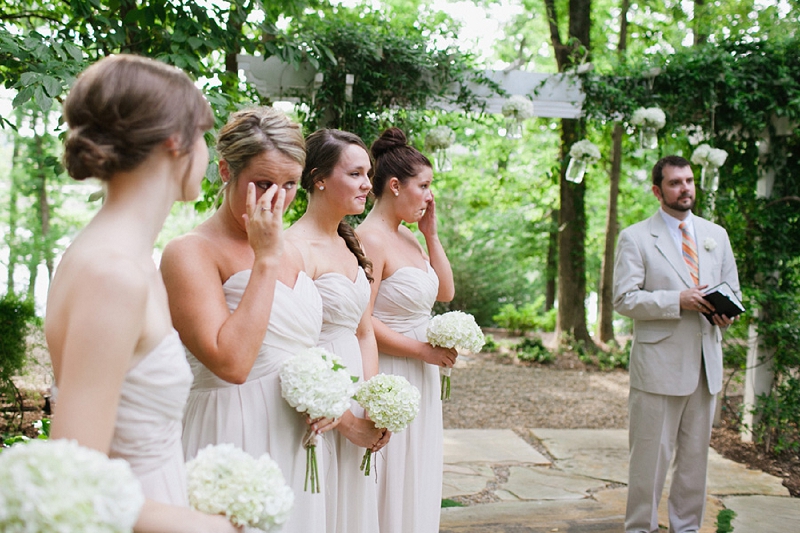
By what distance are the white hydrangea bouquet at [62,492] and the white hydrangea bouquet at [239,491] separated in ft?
0.98

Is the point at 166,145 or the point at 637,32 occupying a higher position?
the point at 637,32

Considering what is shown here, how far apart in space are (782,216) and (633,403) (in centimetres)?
265

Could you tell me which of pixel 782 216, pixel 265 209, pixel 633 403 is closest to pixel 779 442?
pixel 782 216

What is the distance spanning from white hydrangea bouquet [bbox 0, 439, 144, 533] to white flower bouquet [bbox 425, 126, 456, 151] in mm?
4537

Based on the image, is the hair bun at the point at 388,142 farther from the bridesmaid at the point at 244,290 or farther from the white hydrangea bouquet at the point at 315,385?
the white hydrangea bouquet at the point at 315,385

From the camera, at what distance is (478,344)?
342 cm

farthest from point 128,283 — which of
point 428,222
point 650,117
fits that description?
point 650,117

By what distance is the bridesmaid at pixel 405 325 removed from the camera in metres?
3.29

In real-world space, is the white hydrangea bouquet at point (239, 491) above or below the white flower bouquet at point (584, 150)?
below

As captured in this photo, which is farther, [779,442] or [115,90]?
[779,442]

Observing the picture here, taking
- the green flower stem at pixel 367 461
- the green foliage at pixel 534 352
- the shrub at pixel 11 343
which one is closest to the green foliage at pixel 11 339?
the shrub at pixel 11 343

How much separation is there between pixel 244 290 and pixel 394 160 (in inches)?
65.9

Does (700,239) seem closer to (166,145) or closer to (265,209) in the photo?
(265,209)

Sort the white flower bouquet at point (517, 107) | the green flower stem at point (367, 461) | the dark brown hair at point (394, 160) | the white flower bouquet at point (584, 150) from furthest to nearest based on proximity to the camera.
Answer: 1. the white flower bouquet at point (584, 150)
2. the white flower bouquet at point (517, 107)
3. the dark brown hair at point (394, 160)
4. the green flower stem at point (367, 461)
